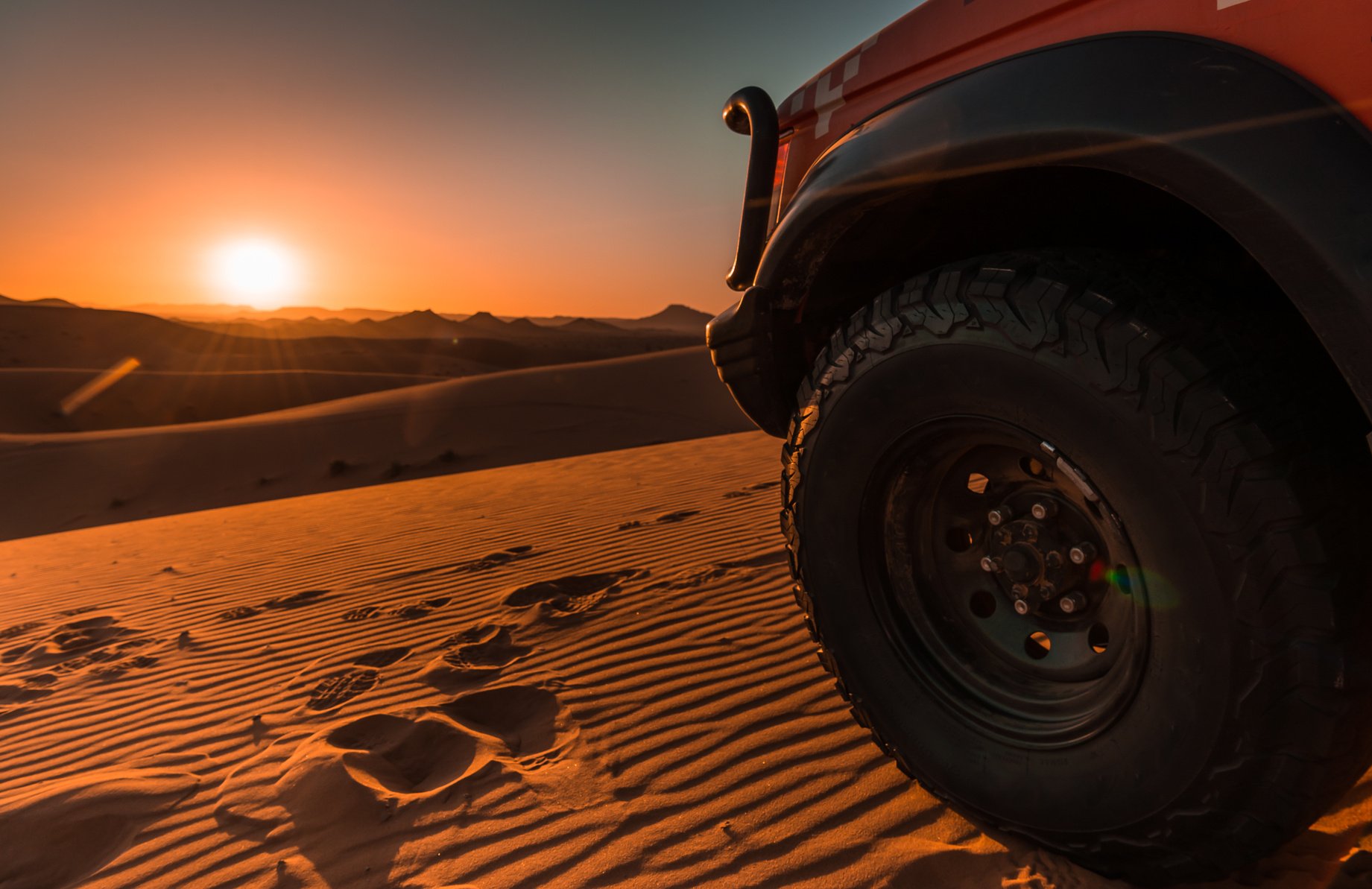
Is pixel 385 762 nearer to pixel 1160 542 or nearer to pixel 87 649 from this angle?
pixel 1160 542

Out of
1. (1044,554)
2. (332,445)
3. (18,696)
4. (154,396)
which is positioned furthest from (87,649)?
(154,396)

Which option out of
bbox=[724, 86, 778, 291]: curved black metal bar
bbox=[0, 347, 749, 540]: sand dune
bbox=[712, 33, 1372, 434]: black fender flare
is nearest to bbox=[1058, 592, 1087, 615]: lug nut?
bbox=[712, 33, 1372, 434]: black fender flare

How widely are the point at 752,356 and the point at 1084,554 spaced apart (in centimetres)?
104

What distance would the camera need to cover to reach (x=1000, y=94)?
5.05ft

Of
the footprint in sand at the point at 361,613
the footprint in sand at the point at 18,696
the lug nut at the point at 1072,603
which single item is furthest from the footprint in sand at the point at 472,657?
the lug nut at the point at 1072,603

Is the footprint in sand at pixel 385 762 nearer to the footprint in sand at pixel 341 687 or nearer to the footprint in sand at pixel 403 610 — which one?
the footprint in sand at pixel 341 687

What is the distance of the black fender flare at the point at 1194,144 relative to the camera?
1.16 meters

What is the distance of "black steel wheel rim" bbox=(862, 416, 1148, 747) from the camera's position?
5.25 ft

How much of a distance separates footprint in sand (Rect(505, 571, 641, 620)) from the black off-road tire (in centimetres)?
235

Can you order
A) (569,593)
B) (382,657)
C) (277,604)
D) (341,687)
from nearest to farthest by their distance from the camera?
(341,687) < (382,657) < (569,593) < (277,604)

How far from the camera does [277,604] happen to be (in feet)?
15.8

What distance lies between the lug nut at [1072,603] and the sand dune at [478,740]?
0.57 meters

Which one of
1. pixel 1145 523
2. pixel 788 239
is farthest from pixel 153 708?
pixel 1145 523

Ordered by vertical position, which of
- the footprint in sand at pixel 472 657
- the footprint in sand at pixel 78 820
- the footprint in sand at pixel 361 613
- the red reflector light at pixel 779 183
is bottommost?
the footprint in sand at pixel 78 820
